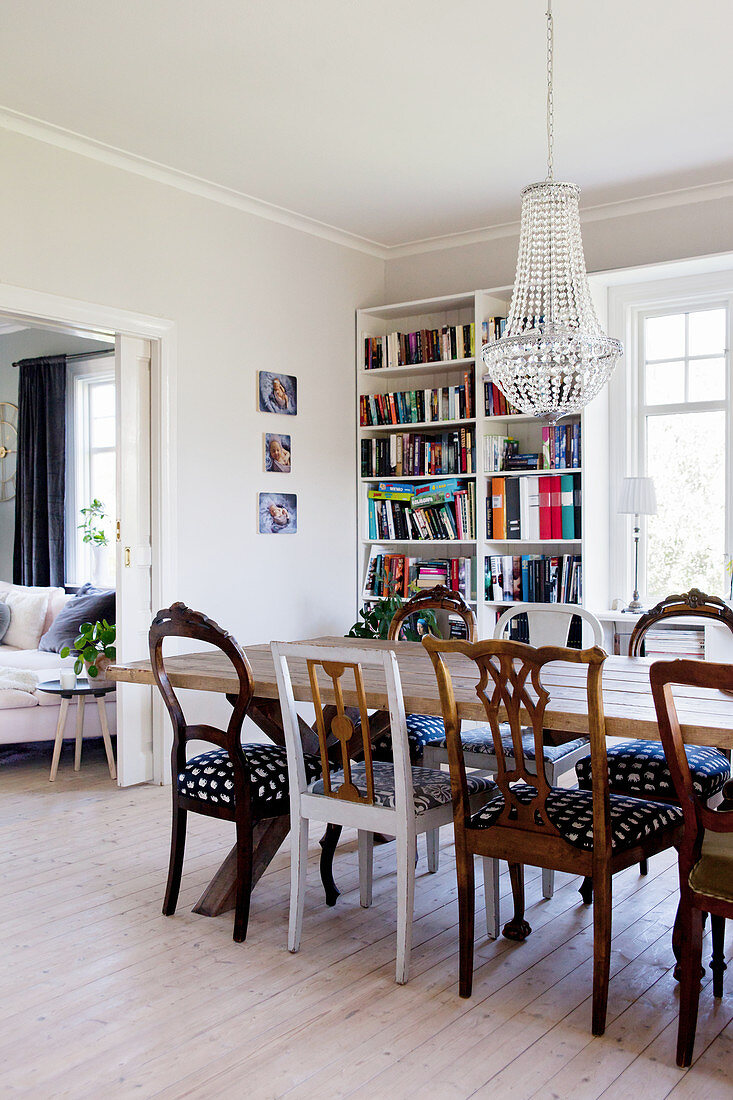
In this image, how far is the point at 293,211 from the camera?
5145 millimetres

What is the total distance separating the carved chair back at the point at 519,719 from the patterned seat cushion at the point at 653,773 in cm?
55

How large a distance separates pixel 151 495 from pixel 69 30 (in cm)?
201

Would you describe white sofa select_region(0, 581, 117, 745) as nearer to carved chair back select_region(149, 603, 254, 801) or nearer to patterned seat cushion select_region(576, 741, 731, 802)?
carved chair back select_region(149, 603, 254, 801)

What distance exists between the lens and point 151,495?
15.2 feet

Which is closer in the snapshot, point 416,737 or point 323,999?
point 323,999

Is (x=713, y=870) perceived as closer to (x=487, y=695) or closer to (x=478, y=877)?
(x=487, y=695)

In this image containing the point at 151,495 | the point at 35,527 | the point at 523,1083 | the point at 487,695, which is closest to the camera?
the point at 523,1083

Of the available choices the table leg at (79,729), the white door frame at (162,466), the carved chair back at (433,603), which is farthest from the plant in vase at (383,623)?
the table leg at (79,729)

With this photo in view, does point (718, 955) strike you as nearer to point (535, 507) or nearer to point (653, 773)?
point (653, 773)

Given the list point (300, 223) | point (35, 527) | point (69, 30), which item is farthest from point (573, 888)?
point (35, 527)

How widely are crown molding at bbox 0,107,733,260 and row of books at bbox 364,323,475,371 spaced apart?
498 mm

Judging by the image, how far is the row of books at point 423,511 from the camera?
17.7ft

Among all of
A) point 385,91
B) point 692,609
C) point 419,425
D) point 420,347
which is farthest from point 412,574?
point 385,91

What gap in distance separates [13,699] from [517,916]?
3026mm
